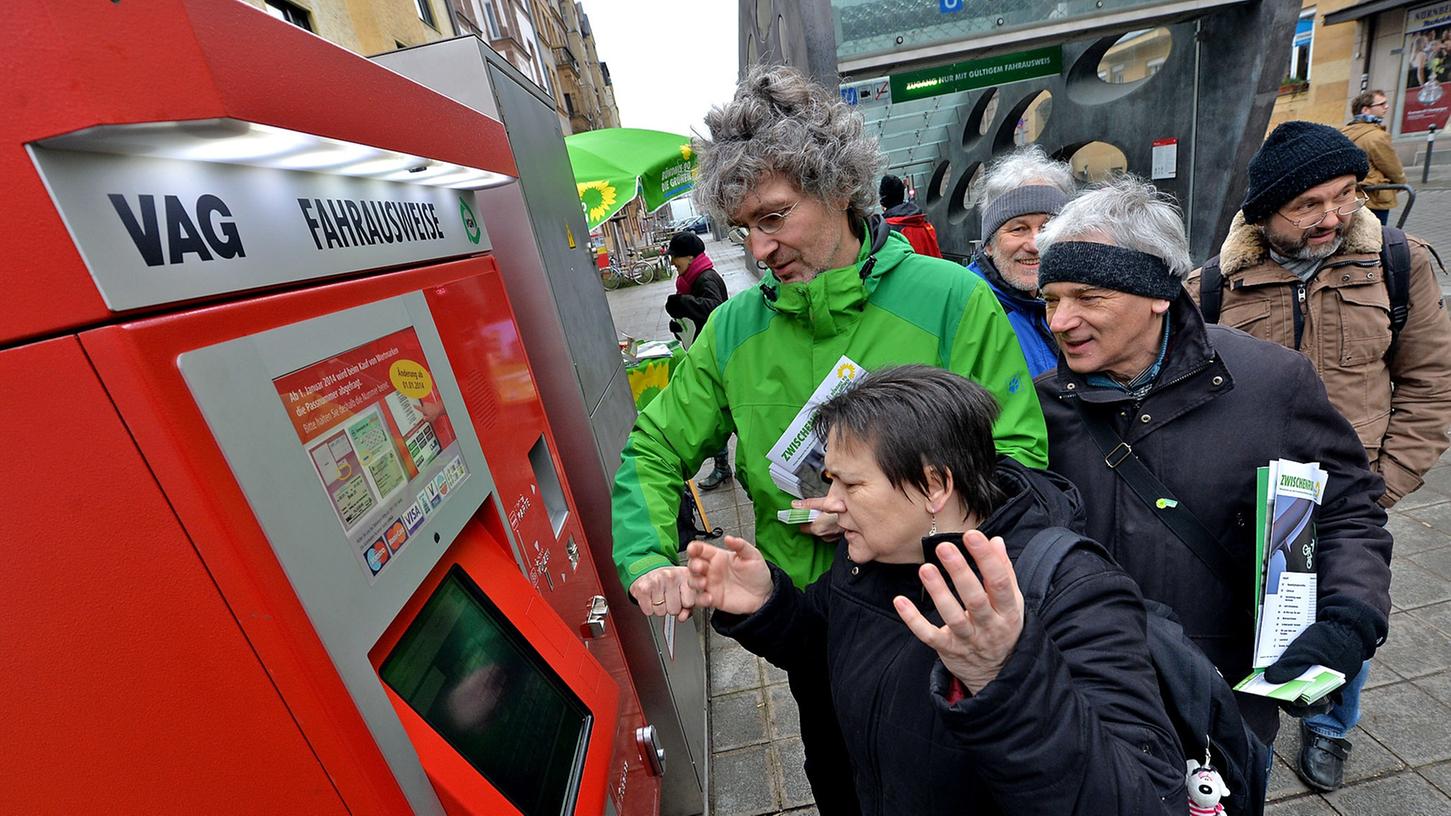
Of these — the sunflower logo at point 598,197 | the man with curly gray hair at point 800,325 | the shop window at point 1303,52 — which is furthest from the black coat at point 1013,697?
the shop window at point 1303,52

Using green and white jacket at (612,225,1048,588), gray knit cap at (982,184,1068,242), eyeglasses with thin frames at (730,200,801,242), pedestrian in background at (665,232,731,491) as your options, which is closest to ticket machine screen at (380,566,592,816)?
green and white jacket at (612,225,1048,588)

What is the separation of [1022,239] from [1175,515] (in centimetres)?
134

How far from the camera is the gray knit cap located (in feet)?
8.30

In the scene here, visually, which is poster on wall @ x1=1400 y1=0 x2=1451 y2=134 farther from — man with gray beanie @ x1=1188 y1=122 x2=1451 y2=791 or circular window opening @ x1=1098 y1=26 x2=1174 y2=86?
man with gray beanie @ x1=1188 y1=122 x2=1451 y2=791

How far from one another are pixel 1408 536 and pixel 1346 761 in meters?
1.78

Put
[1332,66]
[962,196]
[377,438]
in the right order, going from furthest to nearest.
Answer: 1. [1332,66]
2. [962,196]
3. [377,438]

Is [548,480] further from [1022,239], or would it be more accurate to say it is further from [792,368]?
[1022,239]

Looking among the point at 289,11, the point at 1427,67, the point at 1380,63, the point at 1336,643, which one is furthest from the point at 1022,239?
the point at 1380,63

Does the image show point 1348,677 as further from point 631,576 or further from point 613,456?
point 613,456

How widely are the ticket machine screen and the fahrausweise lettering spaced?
1.88 ft

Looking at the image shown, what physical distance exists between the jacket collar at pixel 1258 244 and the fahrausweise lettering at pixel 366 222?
239 cm

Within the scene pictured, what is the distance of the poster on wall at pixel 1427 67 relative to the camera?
15359 millimetres

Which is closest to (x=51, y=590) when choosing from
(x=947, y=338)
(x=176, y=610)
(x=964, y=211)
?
(x=176, y=610)

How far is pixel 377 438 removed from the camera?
98 cm
